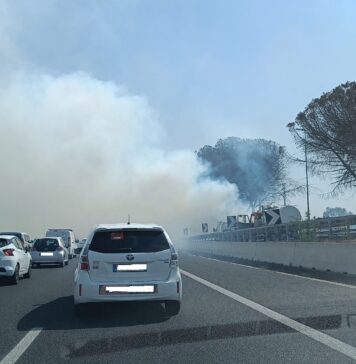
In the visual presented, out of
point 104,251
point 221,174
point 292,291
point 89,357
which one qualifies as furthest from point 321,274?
point 221,174

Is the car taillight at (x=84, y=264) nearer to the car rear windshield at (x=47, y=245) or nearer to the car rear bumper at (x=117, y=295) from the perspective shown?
the car rear bumper at (x=117, y=295)

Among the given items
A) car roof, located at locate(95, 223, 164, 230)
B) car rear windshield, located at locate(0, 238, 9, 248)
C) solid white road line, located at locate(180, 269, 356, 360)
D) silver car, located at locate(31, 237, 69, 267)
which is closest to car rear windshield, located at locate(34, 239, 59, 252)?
silver car, located at locate(31, 237, 69, 267)

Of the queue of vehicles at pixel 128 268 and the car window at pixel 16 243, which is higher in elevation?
the car window at pixel 16 243

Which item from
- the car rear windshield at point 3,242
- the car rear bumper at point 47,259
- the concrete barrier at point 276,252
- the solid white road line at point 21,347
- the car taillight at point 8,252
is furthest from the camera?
the car rear bumper at point 47,259

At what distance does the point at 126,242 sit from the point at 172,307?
4.58 ft

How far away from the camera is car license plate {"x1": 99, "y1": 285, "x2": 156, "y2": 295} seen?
10414mm

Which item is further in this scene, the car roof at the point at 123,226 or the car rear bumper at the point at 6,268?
the car rear bumper at the point at 6,268

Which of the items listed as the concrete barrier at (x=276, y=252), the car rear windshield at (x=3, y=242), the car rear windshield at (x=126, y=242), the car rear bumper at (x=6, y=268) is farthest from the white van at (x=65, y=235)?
the car rear windshield at (x=126, y=242)

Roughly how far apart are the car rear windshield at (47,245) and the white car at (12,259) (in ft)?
30.4

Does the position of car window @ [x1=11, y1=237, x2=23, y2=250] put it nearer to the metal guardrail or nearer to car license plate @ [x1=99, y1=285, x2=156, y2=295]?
car license plate @ [x1=99, y1=285, x2=156, y2=295]

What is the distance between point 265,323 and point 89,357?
331cm

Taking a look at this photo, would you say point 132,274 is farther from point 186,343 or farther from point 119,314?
point 186,343

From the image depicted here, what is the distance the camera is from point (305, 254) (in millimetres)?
21875

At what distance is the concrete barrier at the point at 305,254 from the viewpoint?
60.5ft
